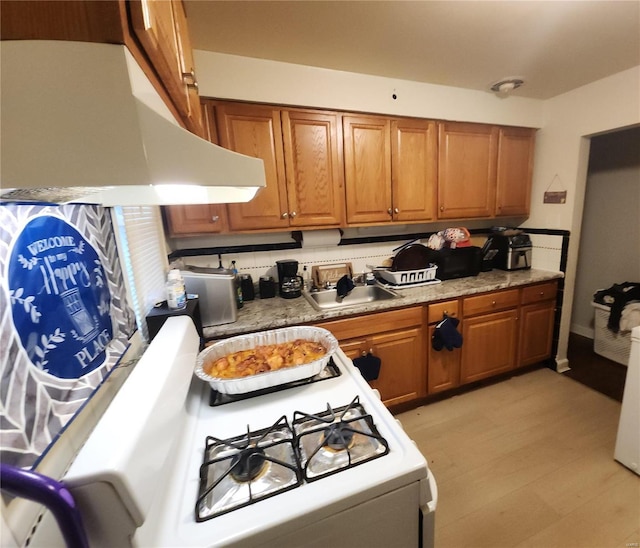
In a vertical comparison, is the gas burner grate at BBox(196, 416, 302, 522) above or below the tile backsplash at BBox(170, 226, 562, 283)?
below

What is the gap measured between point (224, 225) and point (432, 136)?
162 centimetres

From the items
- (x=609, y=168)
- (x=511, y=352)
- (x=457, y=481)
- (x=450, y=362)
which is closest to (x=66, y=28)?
(x=457, y=481)

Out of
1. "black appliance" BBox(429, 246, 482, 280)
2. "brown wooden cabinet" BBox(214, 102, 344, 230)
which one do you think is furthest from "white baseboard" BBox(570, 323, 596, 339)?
"brown wooden cabinet" BBox(214, 102, 344, 230)

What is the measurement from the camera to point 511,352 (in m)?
2.25

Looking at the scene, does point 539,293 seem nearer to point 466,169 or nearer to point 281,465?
point 466,169

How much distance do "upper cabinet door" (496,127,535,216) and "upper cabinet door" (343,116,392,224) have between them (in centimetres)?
106

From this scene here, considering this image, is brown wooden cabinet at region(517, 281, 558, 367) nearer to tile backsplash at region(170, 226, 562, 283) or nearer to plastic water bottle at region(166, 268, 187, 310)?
tile backsplash at region(170, 226, 562, 283)

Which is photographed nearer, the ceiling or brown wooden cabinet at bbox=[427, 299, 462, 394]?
the ceiling

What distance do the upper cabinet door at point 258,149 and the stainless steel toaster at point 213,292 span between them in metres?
0.40

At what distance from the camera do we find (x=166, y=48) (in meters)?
0.64

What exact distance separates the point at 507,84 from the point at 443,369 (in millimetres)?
2075

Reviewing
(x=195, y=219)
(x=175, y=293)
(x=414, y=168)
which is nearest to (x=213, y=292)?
(x=175, y=293)

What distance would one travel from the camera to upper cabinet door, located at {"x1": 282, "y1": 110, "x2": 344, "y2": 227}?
→ 1767mm

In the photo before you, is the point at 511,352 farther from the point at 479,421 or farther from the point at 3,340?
the point at 3,340
